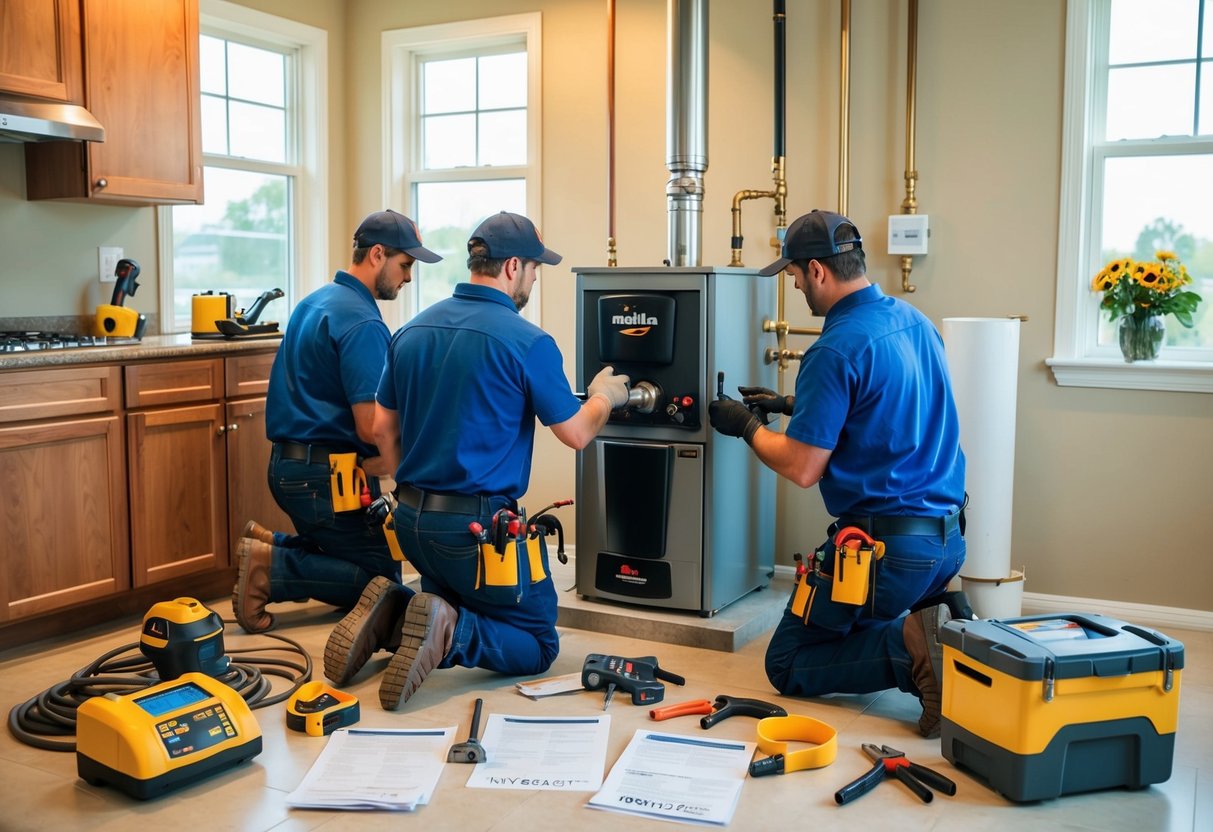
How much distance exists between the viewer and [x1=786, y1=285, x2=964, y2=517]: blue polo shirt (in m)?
2.98

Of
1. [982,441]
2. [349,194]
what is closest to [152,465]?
[349,194]

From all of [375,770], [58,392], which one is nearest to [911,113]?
[375,770]

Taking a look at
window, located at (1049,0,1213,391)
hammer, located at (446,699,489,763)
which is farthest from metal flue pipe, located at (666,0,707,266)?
hammer, located at (446,699,489,763)

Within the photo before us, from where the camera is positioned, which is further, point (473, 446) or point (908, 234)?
point (908, 234)

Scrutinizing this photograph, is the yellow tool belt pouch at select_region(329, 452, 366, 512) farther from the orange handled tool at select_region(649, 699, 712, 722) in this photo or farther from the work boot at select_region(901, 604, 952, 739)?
the work boot at select_region(901, 604, 952, 739)

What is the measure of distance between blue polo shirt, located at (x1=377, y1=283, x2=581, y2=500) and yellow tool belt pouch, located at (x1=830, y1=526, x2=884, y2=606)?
85cm

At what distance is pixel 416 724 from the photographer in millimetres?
2986

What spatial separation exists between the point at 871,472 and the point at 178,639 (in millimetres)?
1853

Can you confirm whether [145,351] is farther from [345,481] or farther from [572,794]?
[572,794]

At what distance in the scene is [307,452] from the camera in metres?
3.77

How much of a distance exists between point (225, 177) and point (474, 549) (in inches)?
108

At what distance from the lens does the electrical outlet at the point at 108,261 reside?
4.44m

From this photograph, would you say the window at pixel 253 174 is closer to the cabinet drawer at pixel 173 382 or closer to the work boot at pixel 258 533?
the cabinet drawer at pixel 173 382

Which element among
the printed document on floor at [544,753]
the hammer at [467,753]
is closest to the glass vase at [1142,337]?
the printed document on floor at [544,753]
